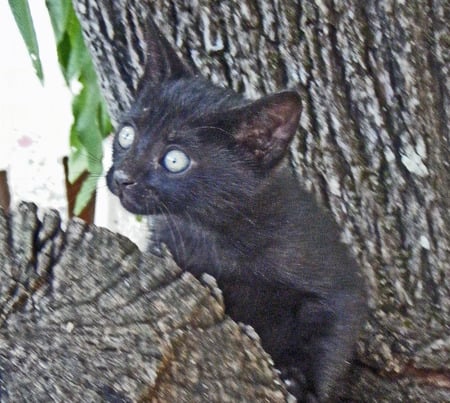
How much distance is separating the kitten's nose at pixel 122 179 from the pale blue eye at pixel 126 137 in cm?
7

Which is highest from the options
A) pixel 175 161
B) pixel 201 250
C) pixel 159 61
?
pixel 159 61

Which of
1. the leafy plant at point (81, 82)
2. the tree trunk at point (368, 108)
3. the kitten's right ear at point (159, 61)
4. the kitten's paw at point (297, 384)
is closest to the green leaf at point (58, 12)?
the leafy plant at point (81, 82)

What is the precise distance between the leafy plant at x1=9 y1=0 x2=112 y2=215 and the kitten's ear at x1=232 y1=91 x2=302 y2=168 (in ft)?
1.70

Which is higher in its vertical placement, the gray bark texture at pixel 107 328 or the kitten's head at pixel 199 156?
the kitten's head at pixel 199 156

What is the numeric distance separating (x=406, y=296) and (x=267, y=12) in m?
0.57

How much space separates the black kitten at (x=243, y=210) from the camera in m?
1.03

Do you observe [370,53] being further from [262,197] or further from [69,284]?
[69,284]

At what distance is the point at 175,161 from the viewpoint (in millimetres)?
1055

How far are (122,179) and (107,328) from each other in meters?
0.29

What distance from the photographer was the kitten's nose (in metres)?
1.05

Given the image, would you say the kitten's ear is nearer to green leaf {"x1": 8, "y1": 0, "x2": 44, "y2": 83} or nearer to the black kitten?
the black kitten

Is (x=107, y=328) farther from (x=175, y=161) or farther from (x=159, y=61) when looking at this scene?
(x=159, y=61)

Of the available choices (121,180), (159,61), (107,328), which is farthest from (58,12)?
(107,328)

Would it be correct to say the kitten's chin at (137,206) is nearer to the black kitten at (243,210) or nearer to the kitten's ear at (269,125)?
the black kitten at (243,210)
